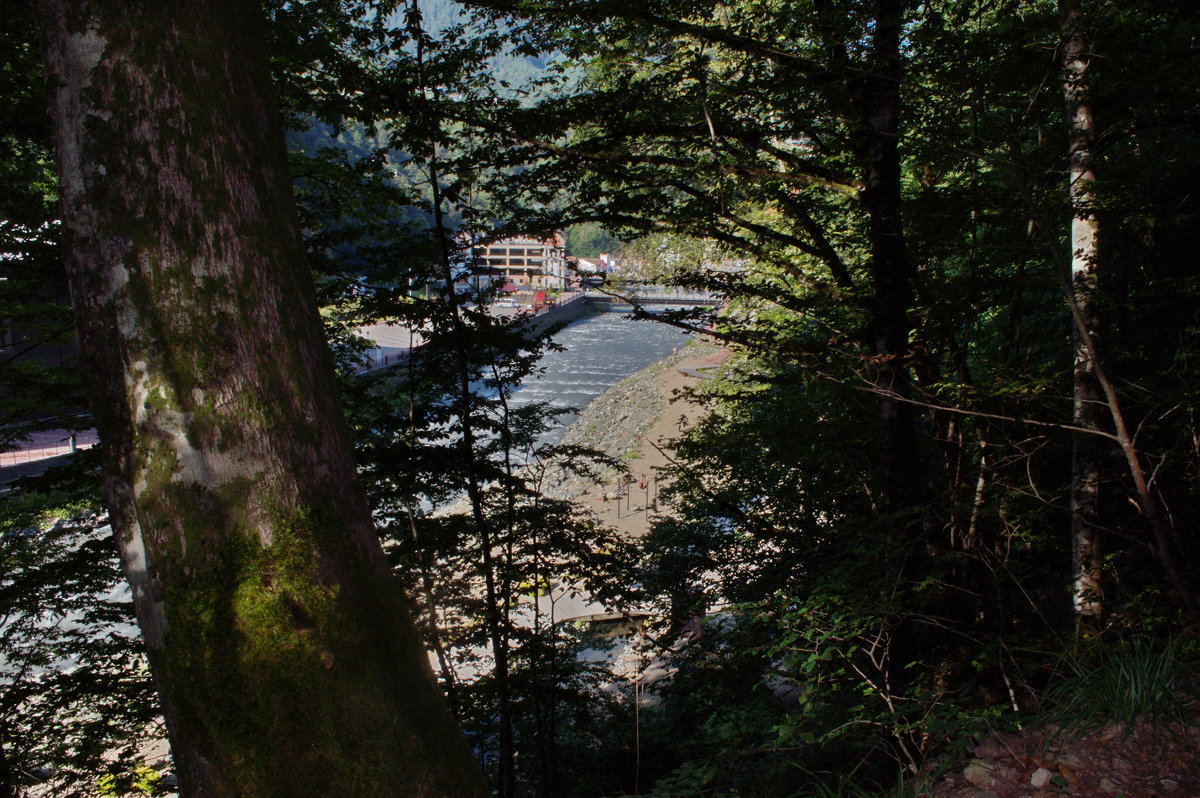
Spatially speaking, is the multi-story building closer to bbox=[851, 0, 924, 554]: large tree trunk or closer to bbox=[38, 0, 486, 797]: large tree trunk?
bbox=[851, 0, 924, 554]: large tree trunk

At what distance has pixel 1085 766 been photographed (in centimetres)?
214

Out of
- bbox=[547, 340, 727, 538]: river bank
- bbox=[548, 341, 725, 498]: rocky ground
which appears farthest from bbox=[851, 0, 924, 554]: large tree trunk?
bbox=[548, 341, 725, 498]: rocky ground

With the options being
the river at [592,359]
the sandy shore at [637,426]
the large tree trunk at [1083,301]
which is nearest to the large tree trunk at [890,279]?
the large tree trunk at [1083,301]

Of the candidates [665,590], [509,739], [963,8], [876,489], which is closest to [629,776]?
[665,590]

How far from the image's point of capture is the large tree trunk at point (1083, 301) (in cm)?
309

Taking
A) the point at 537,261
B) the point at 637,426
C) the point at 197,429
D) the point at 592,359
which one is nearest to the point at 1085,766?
the point at 197,429

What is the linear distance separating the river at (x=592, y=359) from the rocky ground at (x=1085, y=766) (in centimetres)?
2128

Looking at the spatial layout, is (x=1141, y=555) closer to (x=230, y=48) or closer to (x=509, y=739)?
(x=509, y=739)

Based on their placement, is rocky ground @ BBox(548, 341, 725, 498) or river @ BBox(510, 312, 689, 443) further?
river @ BBox(510, 312, 689, 443)

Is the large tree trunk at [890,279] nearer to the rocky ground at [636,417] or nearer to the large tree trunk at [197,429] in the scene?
the large tree trunk at [197,429]

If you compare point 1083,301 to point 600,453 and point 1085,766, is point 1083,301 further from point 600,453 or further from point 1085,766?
point 600,453

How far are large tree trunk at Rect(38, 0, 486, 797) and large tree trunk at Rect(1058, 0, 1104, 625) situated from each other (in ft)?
10.7

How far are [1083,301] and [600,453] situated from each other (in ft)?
14.7

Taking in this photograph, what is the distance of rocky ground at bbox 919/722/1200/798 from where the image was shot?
2.00 meters
